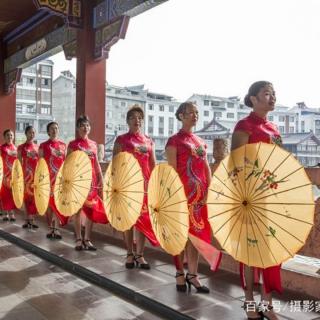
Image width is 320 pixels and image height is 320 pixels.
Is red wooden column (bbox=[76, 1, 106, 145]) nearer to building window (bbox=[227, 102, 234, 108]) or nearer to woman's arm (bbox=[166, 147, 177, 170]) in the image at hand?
building window (bbox=[227, 102, 234, 108])

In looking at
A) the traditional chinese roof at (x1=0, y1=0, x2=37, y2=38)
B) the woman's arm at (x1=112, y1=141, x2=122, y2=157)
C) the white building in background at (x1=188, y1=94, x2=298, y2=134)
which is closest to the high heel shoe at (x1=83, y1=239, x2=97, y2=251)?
the woman's arm at (x1=112, y1=141, x2=122, y2=157)

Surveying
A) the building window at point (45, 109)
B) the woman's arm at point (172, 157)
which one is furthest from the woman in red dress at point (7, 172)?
the building window at point (45, 109)

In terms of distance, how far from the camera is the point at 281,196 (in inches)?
90.6

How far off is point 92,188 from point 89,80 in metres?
1.69

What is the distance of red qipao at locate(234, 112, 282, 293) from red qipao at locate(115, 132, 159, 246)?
4.69ft

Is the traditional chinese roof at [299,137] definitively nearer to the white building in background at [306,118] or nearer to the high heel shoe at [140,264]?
the white building in background at [306,118]

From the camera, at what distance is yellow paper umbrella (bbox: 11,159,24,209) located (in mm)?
5863

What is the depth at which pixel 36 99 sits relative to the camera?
1343 centimetres

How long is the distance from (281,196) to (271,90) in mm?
658

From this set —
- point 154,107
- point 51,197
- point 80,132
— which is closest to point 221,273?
point 80,132

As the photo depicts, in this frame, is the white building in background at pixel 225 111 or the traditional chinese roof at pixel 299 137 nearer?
the traditional chinese roof at pixel 299 137

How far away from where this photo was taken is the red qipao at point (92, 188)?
4.65m

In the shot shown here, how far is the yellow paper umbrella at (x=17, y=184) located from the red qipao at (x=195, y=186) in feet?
10.7

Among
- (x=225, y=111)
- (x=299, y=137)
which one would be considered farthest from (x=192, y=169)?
(x=225, y=111)
